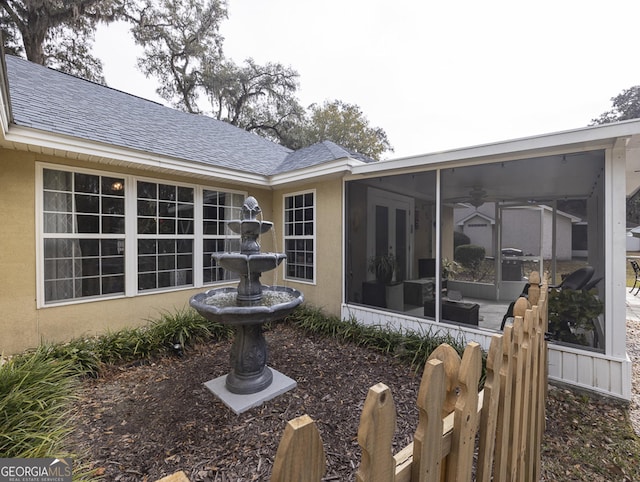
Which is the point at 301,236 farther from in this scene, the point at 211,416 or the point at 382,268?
the point at 211,416

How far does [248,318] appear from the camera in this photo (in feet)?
9.48

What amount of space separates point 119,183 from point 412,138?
74.6 feet

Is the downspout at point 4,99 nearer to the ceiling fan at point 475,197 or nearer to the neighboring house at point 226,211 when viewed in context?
the neighboring house at point 226,211

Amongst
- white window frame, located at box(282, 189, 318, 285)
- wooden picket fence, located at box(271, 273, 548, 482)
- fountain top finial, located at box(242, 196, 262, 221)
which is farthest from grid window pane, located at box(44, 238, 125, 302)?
wooden picket fence, located at box(271, 273, 548, 482)

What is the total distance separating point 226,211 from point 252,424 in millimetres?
4514

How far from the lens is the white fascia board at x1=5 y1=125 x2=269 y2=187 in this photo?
3697 mm

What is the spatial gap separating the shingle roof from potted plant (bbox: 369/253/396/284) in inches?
86.0

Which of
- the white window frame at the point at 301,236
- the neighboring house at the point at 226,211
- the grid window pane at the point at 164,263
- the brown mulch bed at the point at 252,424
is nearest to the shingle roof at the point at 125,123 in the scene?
the neighboring house at the point at 226,211

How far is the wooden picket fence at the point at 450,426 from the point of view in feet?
2.13

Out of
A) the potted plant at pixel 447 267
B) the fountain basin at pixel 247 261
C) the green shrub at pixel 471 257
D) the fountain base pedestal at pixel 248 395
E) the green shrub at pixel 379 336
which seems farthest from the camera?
the green shrub at pixel 471 257

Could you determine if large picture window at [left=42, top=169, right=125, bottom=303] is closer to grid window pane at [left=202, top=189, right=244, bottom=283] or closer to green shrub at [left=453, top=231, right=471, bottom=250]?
grid window pane at [left=202, top=189, right=244, bottom=283]

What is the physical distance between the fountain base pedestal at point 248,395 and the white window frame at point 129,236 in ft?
8.56

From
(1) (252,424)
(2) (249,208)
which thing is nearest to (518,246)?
(2) (249,208)

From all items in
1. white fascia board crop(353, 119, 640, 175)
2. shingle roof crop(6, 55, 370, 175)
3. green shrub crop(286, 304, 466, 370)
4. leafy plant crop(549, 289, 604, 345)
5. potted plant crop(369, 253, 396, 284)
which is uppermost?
shingle roof crop(6, 55, 370, 175)
